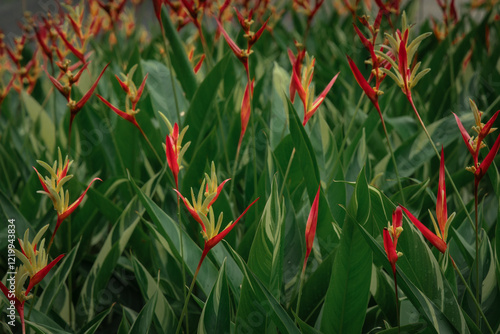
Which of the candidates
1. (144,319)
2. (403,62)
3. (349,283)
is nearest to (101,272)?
(144,319)

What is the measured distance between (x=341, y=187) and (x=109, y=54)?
4.54 ft

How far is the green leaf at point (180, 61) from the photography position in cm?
125

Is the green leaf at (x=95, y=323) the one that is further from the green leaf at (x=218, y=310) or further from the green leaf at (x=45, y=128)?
the green leaf at (x=45, y=128)

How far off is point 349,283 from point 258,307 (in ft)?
0.36

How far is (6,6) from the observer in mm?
5492

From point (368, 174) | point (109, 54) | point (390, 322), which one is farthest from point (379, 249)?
point (109, 54)

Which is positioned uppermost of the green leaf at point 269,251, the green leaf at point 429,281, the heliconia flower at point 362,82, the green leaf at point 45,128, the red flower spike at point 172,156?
the heliconia flower at point 362,82

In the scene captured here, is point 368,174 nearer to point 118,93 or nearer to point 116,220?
point 116,220

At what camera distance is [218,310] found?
2.21 feet

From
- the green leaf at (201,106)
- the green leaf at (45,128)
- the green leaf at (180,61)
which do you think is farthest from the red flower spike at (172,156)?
the green leaf at (45,128)

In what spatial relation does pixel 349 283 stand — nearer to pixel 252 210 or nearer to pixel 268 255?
pixel 268 255

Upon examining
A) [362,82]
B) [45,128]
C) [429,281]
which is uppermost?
[362,82]

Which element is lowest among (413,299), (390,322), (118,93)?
(390,322)

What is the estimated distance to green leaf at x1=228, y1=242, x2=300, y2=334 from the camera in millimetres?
599
